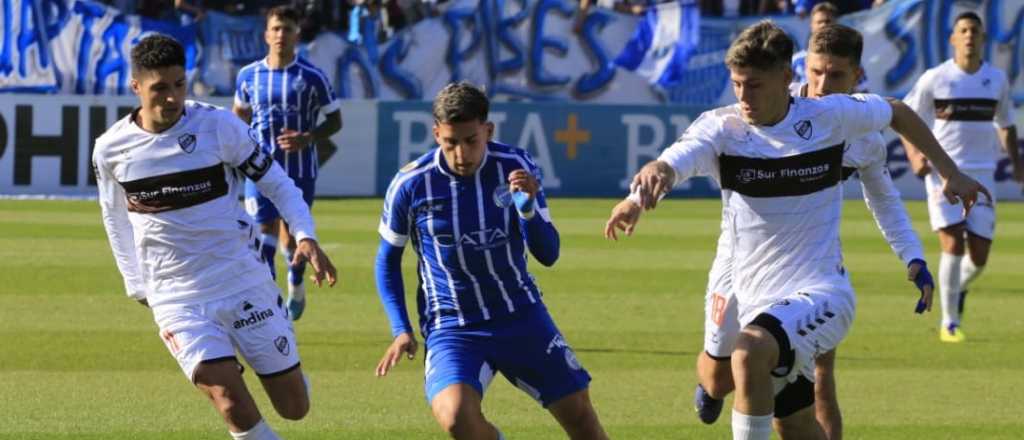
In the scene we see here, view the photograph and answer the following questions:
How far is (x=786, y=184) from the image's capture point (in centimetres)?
699

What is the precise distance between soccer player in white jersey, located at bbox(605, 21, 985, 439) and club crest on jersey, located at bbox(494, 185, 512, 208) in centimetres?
71

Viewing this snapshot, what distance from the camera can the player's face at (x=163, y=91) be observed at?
7332 mm

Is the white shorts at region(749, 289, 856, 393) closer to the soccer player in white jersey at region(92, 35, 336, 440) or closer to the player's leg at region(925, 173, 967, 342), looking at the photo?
the soccer player in white jersey at region(92, 35, 336, 440)

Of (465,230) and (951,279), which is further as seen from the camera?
(951,279)

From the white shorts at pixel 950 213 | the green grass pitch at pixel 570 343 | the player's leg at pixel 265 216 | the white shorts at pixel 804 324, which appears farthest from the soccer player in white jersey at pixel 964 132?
the white shorts at pixel 804 324

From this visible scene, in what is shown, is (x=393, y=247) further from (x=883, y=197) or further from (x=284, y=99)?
(x=284, y=99)

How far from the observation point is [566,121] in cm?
2380

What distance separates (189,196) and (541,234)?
61.2 inches

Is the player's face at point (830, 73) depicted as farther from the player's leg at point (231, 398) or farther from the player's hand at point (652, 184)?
the player's leg at point (231, 398)

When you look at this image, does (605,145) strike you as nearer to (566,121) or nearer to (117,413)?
(566,121)

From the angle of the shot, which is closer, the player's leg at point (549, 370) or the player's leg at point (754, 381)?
the player's leg at point (754, 381)

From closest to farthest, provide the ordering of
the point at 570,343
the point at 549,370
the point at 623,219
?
the point at 623,219 < the point at 549,370 < the point at 570,343

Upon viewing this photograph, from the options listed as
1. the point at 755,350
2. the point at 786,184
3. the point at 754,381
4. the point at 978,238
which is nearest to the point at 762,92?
the point at 786,184

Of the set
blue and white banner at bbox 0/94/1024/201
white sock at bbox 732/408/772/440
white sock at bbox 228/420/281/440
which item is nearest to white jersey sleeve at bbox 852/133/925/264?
white sock at bbox 732/408/772/440
